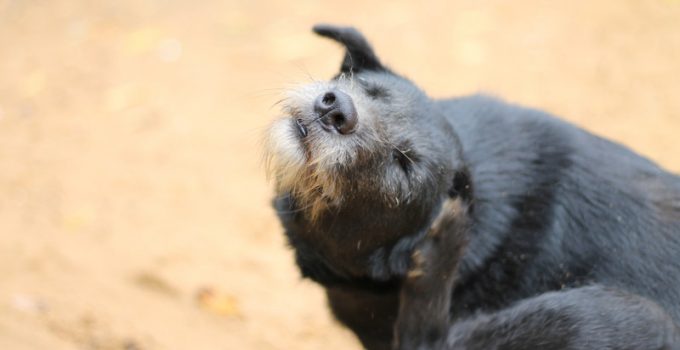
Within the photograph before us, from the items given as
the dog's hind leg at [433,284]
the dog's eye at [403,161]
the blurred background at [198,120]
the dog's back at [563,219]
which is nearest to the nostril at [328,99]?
the dog's eye at [403,161]

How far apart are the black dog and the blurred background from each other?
1341 mm

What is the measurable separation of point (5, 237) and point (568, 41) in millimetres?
5068

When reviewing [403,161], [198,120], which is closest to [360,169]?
[403,161]

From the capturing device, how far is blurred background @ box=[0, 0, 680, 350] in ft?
20.0

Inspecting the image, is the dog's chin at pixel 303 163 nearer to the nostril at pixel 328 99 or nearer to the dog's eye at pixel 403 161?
the nostril at pixel 328 99

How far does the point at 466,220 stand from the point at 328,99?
2.73 ft

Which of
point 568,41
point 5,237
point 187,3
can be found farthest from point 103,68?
point 568,41

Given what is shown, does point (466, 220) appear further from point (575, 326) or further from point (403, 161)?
point (575, 326)

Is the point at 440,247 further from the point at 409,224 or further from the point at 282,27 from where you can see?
the point at 282,27

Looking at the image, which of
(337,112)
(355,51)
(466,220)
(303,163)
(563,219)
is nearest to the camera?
(337,112)

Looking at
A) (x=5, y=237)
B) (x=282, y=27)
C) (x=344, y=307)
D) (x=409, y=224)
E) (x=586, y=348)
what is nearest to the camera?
(x=586, y=348)

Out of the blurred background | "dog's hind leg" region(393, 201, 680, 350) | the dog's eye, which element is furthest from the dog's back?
the blurred background

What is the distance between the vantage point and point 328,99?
3.86 metres

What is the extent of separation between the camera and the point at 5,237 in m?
6.62
